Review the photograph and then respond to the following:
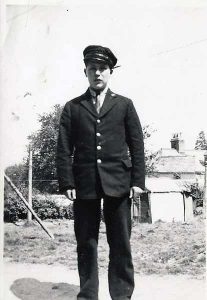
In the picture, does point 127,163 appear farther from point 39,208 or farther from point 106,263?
point 39,208

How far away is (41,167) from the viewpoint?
10.8 ft

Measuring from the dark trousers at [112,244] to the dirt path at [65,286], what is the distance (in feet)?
0.72

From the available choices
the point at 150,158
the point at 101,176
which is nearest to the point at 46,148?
the point at 101,176

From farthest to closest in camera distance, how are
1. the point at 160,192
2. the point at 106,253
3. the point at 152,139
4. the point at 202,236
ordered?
the point at 160,192 → the point at 152,139 → the point at 106,253 → the point at 202,236

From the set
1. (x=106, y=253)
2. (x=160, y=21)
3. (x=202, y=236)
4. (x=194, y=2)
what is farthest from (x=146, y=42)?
(x=106, y=253)

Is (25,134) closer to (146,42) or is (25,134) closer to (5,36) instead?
(5,36)

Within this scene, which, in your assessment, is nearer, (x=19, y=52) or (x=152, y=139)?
(x=19, y=52)

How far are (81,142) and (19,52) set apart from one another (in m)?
0.83

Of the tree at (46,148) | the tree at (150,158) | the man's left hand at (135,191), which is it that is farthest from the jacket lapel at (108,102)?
the tree at (150,158)

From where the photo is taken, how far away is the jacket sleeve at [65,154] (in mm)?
2035

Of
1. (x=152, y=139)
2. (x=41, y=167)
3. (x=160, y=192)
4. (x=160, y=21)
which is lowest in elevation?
(x=160, y=192)

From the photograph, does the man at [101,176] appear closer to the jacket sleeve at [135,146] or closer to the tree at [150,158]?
the jacket sleeve at [135,146]

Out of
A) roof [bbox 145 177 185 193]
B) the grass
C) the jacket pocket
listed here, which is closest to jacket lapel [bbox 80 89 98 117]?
the jacket pocket

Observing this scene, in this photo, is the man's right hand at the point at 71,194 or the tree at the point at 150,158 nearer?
the man's right hand at the point at 71,194
